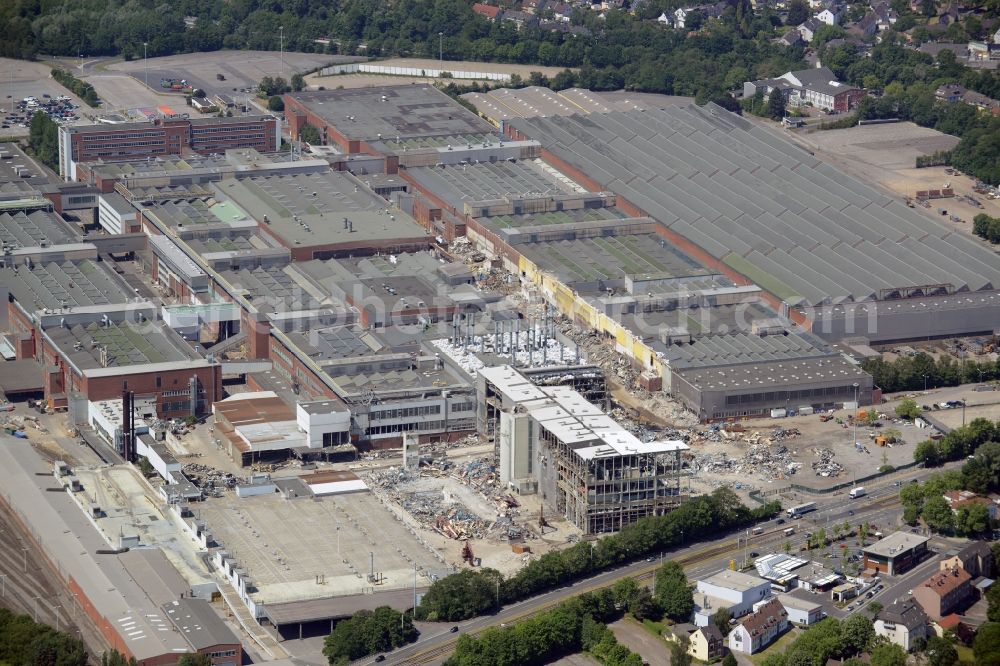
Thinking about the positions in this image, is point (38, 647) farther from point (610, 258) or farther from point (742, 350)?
point (610, 258)

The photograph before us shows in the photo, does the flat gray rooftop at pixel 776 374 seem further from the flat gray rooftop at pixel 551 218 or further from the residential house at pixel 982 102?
the residential house at pixel 982 102

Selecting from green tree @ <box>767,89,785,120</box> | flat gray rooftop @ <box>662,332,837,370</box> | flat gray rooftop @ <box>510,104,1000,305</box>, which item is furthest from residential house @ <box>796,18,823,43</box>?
flat gray rooftop @ <box>662,332,837,370</box>

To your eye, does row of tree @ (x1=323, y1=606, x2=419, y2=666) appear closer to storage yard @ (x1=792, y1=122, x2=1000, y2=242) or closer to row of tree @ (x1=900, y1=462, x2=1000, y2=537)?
row of tree @ (x1=900, y1=462, x2=1000, y2=537)

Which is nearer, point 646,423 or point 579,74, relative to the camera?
point 646,423

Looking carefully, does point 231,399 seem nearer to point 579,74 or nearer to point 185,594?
point 185,594

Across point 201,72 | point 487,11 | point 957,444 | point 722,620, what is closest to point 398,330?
point 957,444

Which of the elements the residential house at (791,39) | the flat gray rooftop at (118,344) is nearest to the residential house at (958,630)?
the flat gray rooftop at (118,344)

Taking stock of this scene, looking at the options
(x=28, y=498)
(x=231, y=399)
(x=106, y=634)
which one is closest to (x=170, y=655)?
(x=106, y=634)

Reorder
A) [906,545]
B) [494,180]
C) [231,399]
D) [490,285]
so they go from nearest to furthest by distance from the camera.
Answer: [906,545], [231,399], [490,285], [494,180]
